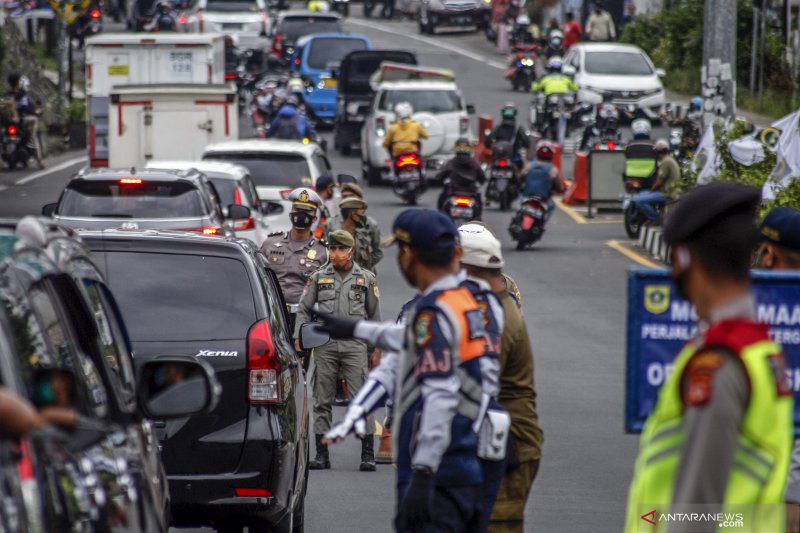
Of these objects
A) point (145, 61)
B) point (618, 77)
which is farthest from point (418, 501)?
point (618, 77)

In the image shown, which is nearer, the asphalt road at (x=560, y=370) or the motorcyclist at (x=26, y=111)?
the asphalt road at (x=560, y=370)

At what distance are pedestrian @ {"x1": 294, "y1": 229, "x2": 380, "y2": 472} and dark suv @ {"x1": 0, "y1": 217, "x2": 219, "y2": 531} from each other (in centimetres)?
544

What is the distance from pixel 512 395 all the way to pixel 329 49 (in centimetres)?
3482

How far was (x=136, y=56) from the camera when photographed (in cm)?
2830

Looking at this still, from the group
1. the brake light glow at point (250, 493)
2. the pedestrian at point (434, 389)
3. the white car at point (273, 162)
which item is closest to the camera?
the pedestrian at point (434, 389)

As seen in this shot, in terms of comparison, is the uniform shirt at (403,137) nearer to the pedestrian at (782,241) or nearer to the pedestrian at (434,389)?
the pedestrian at (782,241)

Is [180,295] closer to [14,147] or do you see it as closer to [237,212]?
[237,212]

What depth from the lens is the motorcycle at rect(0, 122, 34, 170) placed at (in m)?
30.6

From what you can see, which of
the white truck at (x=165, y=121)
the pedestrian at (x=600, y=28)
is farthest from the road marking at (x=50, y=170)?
the pedestrian at (x=600, y=28)

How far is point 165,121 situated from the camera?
Result: 24.0 m

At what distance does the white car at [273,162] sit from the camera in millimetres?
20297

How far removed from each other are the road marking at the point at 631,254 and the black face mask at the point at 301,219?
9584 mm

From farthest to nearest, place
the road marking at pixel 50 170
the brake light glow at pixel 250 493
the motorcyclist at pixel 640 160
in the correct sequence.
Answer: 1. the road marking at pixel 50 170
2. the motorcyclist at pixel 640 160
3. the brake light glow at pixel 250 493

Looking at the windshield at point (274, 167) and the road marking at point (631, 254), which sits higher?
the windshield at point (274, 167)
